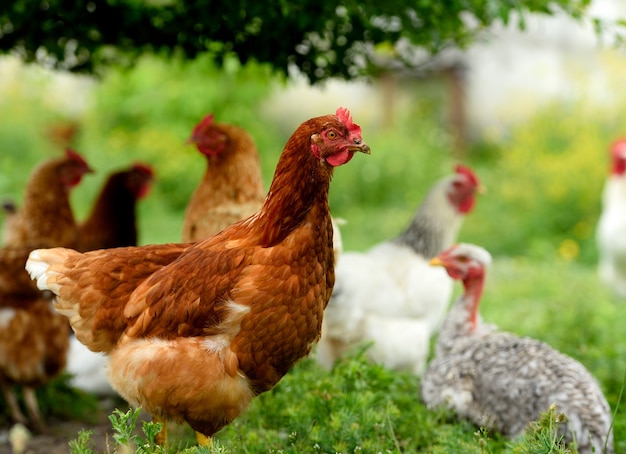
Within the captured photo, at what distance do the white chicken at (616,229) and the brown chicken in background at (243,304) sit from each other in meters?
4.62

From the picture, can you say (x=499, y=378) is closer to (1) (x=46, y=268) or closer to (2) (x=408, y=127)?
(1) (x=46, y=268)

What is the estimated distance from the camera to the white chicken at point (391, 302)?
439 centimetres

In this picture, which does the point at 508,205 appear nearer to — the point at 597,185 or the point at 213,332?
the point at 597,185

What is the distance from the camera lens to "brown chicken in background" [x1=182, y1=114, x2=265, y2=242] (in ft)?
12.5

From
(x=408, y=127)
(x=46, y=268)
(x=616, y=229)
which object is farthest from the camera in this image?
(x=408, y=127)

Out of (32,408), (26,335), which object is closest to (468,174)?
(26,335)

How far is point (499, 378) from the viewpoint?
3.42 metres

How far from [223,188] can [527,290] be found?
4027 millimetres

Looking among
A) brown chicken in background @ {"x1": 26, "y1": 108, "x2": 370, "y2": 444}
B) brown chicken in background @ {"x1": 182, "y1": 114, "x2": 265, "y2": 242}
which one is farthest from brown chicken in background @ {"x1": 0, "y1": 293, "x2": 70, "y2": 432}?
brown chicken in background @ {"x1": 26, "y1": 108, "x2": 370, "y2": 444}

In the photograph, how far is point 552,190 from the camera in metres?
9.12

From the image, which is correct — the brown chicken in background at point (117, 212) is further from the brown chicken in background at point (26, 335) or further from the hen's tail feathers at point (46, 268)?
the hen's tail feathers at point (46, 268)

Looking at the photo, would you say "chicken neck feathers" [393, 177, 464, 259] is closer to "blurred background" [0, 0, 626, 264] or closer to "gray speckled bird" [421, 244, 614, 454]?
"gray speckled bird" [421, 244, 614, 454]

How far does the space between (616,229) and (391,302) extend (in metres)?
3.09

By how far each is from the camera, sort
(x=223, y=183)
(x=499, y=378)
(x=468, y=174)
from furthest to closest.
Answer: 1. (x=468, y=174)
2. (x=223, y=183)
3. (x=499, y=378)
